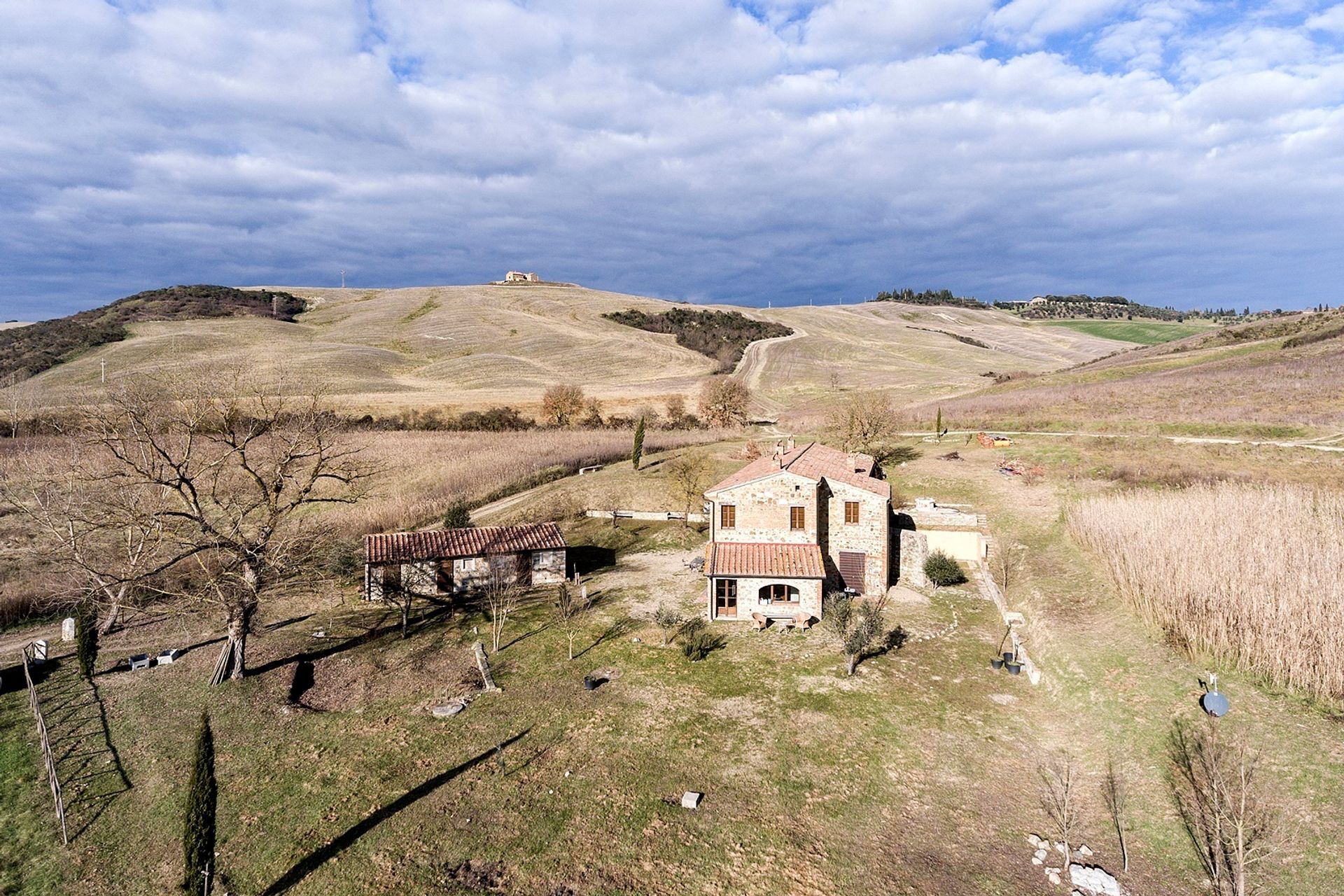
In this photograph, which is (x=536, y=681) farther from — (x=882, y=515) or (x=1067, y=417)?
(x=1067, y=417)

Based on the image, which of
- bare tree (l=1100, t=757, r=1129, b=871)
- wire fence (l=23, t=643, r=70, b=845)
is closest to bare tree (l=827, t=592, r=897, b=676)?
bare tree (l=1100, t=757, r=1129, b=871)

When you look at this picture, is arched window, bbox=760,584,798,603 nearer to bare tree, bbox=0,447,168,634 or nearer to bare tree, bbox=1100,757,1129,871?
bare tree, bbox=1100,757,1129,871

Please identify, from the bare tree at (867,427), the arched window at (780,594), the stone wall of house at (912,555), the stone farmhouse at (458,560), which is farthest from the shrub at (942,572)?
the stone farmhouse at (458,560)

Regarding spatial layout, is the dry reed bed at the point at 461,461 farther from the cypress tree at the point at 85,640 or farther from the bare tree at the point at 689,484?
the cypress tree at the point at 85,640

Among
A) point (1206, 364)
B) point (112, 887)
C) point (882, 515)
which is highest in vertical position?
point (1206, 364)

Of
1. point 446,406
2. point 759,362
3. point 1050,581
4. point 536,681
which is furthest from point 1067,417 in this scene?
point 446,406

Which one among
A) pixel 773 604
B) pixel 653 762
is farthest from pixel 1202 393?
pixel 653 762
